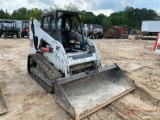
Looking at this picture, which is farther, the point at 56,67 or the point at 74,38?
the point at 74,38

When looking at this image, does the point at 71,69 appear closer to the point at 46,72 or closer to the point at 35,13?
the point at 46,72

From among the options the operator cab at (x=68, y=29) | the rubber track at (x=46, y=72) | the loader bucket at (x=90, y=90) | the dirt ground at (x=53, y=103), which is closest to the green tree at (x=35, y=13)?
the operator cab at (x=68, y=29)

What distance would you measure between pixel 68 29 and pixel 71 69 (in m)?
1.46

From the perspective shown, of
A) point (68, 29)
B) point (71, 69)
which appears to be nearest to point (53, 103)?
point (71, 69)

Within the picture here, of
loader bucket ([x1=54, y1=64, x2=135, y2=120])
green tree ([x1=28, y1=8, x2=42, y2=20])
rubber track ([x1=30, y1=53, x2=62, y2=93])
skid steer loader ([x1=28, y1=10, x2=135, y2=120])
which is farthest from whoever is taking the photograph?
green tree ([x1=28, y1=8, x2=42, y2=20])

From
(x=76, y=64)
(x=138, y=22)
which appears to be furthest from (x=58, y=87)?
(x=138, y=22)

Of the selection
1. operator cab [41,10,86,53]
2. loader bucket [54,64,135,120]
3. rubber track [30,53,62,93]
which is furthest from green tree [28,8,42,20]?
loader bucket [54,64,135,120]

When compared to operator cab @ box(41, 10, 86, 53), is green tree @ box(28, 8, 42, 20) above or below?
above

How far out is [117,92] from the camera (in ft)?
14.5

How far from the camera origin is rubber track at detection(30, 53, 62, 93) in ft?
14.4

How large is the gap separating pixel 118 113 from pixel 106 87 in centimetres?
91

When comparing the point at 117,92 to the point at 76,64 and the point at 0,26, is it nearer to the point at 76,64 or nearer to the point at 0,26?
the point at 76,64

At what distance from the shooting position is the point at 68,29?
5598 millimetres

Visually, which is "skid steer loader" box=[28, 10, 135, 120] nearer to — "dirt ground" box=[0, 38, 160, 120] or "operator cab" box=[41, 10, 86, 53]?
"operator cab" box=[41, 10, 86, 53]
